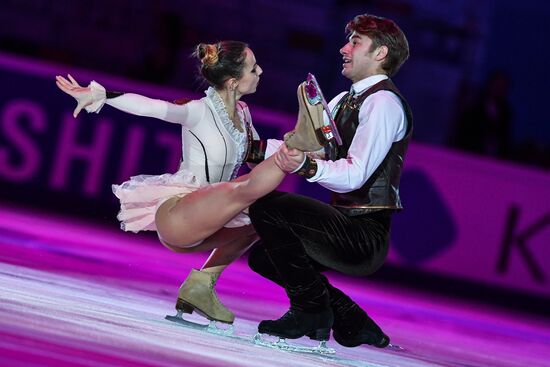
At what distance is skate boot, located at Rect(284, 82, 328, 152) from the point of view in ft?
12.6

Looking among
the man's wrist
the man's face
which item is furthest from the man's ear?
the man's wrist

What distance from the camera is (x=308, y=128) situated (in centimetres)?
385

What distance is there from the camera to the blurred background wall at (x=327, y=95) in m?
8.70

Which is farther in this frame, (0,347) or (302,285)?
(302,285)

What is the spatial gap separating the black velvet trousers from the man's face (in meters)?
0.59

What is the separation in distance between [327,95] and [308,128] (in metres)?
6.71

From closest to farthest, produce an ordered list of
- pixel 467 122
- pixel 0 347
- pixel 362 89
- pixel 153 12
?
pixel 0 347 < pixel 362 89 < pixel 467 122 < pixel 153 12

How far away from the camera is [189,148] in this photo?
4477 millimetres

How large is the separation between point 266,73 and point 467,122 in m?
2.16

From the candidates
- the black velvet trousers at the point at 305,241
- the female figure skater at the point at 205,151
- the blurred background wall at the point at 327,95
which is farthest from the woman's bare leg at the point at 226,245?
the blurred background wall at the point at 327,95

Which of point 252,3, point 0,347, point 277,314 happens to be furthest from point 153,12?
point 0,347

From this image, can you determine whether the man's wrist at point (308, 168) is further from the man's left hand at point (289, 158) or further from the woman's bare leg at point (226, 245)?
the woman's bare leg at point (226, 245)

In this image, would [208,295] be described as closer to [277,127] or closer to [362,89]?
[362,89]

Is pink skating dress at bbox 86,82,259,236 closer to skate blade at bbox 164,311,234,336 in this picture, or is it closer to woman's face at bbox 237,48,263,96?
woman's face at bbox 237,48,263,96
